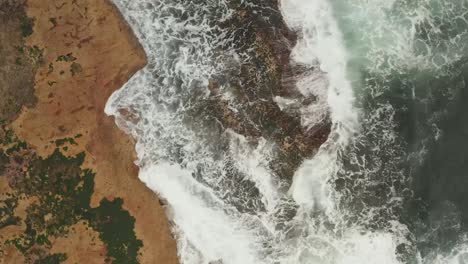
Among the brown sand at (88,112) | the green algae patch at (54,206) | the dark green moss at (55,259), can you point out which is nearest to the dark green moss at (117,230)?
the green algae patch at (54,206)

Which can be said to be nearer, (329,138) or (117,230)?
(117,230)

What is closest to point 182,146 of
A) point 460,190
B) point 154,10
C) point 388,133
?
point 154,10

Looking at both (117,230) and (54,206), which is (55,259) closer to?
(54,206)

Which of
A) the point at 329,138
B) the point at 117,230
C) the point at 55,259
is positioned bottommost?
the point at 55,259

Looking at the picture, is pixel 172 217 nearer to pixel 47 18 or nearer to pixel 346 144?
pixel 346 144

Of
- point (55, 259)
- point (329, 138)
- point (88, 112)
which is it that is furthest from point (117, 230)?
point (329, 138)

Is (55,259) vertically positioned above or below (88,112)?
below

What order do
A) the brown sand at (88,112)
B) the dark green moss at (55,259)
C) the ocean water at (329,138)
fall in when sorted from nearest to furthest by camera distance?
the dark green moss at (55,259) → the brown sand at (88,112) → the ocean water at (329,138)

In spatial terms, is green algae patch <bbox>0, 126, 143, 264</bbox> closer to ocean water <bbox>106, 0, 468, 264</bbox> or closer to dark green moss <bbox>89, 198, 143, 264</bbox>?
dark green moss <bbox>89, 198, 143, 264</bbox>

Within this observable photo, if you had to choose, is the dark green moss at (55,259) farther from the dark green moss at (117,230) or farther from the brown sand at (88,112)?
the dark green moss at (117,230)

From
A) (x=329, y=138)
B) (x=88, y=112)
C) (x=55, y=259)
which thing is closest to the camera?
(x=55, y=259)
